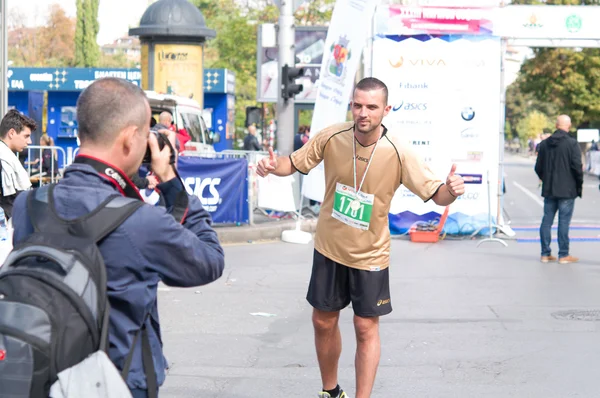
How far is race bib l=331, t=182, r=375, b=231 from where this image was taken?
229 inches

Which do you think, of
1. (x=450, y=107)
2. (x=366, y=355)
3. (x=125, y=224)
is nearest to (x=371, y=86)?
(x=366, y=355)

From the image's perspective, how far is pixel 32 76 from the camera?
39438mm

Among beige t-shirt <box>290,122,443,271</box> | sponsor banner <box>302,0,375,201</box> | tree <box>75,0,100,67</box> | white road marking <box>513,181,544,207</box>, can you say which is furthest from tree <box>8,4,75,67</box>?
beige t-shirt <box>290,122,443,271</box>

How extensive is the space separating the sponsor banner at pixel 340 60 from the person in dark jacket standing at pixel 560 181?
3392 millimetres

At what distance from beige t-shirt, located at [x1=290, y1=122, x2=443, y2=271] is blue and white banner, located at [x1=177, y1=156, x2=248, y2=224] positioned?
10.1 metres

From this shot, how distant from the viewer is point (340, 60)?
15.8 metres

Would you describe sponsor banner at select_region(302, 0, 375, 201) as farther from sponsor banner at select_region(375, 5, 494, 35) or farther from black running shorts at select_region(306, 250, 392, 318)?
black running shorts at select_region(306, 250, 392, 318)

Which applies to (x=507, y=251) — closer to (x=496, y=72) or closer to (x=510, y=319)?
(x=496, y=72)

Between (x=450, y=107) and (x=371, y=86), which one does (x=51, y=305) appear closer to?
(x=371, y=86)

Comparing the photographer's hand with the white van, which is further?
the white van

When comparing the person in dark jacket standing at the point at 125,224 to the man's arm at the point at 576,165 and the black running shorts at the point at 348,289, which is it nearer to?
the black running shorts at the point at 348,289

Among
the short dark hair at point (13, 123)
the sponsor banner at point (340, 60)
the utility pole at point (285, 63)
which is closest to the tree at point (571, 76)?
the utility pole at point (285, 63)

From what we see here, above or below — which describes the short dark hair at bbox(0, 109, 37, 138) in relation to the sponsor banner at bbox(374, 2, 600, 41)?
below

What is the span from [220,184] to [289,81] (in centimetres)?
367
